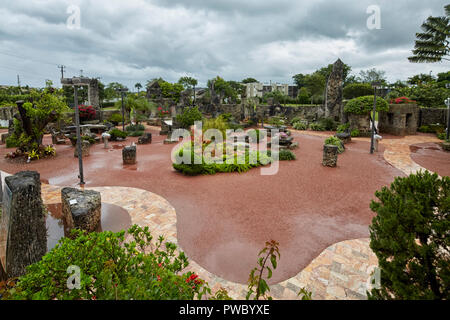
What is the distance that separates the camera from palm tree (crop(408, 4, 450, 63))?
18.2 m

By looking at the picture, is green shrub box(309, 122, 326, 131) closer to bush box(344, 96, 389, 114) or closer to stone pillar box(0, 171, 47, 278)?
bush box(344, 96, 389, 114)

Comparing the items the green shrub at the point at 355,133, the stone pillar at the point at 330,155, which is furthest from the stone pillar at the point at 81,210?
the green shrub at the point at 355,133

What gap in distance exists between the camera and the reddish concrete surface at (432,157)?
36.9 feet

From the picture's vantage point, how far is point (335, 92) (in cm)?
2359

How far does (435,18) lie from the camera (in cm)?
1842

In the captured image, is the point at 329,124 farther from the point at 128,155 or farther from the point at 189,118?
the point at 128,155

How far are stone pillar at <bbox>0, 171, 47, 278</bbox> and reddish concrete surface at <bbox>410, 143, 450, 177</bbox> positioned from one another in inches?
515

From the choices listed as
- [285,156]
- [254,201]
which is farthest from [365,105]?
[254,201]

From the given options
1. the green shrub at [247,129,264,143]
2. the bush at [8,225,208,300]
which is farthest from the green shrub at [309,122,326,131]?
the bush at [8,225,208,300]

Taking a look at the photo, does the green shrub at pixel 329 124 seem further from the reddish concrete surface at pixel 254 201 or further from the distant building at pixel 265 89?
the distant building at pixel 265 89

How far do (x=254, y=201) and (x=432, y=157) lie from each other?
36.0ft

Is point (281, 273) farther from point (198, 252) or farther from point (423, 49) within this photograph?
point (423, 49)
